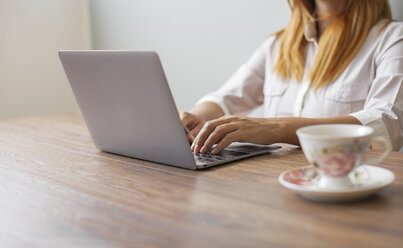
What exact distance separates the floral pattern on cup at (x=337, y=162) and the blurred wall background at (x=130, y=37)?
140cm

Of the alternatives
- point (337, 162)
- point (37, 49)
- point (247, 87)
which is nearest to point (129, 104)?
point (337, 162)

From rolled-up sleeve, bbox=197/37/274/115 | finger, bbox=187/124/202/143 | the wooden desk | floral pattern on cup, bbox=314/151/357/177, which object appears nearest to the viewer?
the wooden desk

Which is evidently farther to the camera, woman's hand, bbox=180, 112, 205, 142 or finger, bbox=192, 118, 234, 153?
woman's hand, bbox=180, 112, 205, 142

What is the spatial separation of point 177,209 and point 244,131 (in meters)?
0.41

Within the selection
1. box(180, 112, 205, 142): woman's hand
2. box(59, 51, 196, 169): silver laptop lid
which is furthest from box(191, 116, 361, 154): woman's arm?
box(180, 112, 205, 142): woman's hand

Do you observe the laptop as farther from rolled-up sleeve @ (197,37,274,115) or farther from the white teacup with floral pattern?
rolled-up sleeve @ (197,37,274,115)

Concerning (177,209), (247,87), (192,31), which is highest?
(177,209)

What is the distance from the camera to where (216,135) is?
1.11 m

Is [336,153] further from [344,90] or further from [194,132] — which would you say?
[344,90]

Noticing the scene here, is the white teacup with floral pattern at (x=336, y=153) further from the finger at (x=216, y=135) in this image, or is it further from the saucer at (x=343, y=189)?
the finger at (x=216, y=135)

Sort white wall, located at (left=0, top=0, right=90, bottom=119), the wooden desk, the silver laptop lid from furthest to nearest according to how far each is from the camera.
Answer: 1. white wall, located at (left=0, top=0, right=90, bottom=119)
2. the silver laptop lid
3. the wooden desk

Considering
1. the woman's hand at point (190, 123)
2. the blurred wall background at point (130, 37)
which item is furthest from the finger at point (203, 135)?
the blurred wall background at point (130, 37)

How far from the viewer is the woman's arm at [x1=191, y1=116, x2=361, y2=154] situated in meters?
1.11

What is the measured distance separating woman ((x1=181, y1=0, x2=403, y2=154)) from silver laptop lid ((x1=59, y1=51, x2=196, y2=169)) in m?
0.24
